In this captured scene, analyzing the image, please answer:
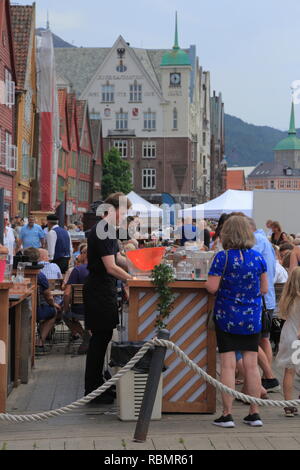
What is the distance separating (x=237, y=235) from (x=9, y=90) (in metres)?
33.5

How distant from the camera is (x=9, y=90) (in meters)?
39.9

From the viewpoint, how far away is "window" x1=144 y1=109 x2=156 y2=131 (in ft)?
331

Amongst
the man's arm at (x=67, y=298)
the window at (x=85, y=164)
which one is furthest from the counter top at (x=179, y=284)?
the window at (x=85, y=164)

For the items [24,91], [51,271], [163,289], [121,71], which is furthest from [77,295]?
[121,71]

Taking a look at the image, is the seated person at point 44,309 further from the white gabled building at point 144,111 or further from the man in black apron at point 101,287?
the white gabled building at point 144,111

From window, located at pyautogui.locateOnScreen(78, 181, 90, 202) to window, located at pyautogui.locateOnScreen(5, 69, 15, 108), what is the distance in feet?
122

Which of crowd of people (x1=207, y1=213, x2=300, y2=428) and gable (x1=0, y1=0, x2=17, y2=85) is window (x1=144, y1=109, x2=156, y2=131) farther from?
crowd of people (x1=207, y1=213, x2=300, y2=428)

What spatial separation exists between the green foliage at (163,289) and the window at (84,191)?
69.7 m

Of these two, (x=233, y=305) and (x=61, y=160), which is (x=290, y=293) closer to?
(x=233, y=305)

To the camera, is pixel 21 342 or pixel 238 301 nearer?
pixel 238 301

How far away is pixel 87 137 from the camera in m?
80.8

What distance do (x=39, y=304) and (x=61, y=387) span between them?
2879 millimetres

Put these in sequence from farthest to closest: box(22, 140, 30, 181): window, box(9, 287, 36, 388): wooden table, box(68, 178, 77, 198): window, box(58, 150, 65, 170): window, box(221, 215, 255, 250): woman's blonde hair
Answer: box(68, 178, 77, 198): window
box(58, 150, 65, 170): window
box(22, 140, 30, 181): window
box(9, 287, 36, 388): wooden table
box(221, 215, 255, 250): woman's blonde hair

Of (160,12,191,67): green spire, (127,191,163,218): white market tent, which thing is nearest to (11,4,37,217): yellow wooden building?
(127,191,163,218): white market tent
